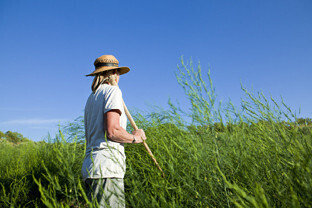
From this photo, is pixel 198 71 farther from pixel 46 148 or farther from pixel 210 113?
pixel 46 148

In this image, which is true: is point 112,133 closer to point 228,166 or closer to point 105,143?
point 105,143

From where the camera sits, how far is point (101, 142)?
1.85 metres

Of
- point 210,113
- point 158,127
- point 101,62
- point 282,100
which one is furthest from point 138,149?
point 282,100

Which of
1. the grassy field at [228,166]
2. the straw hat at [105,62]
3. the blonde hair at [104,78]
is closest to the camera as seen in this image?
the grassy field at [228,166]

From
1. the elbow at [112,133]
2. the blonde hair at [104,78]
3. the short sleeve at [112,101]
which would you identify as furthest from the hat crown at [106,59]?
the elbow at [112,133]

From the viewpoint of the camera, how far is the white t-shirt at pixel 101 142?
5.76 ft

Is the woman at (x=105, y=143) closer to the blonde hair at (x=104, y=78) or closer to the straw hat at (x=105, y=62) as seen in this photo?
the blonde hair at (x=104, y=78)

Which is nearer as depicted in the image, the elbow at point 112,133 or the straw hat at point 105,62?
the elbow at point 112,133

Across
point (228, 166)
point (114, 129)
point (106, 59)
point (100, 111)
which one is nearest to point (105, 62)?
point (106, 59)

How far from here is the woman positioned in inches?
68.4

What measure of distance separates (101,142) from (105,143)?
0.12 feet

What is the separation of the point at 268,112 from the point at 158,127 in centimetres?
228

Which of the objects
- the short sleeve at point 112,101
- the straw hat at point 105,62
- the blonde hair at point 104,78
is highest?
the straw hat at point 105,62

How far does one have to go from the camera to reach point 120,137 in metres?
1.81
